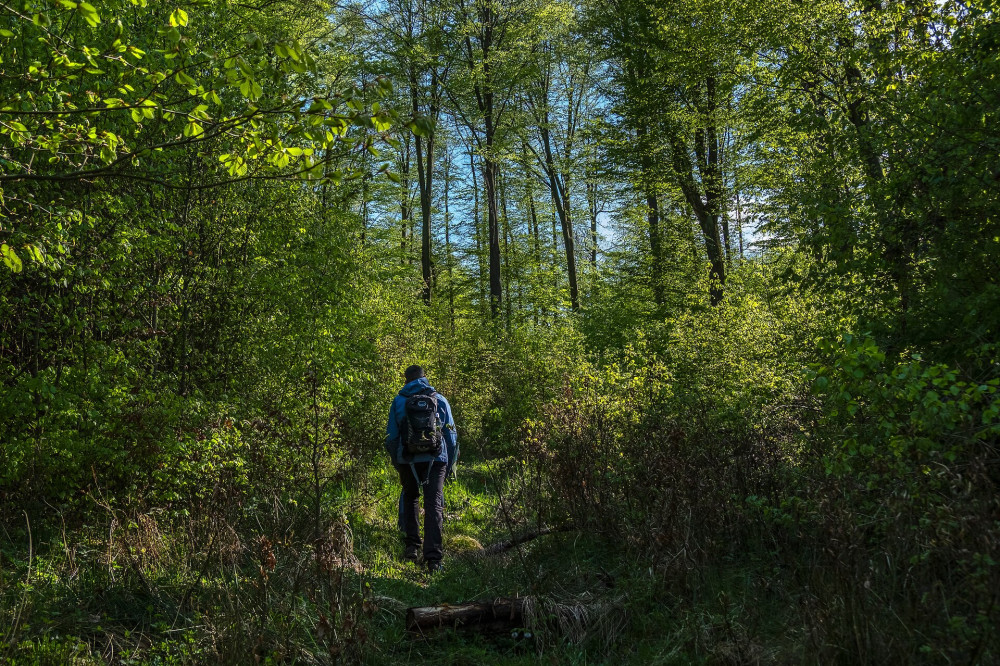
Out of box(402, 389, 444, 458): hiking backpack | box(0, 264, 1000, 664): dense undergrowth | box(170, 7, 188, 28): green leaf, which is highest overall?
box(170, 7, 188, 28): green leaf

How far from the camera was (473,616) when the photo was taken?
476cm

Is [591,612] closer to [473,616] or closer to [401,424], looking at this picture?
[473,616]

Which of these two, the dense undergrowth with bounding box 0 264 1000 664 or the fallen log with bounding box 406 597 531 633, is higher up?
the dense undergrowth with bounding box 0 264 1000 664

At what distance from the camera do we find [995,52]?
17.0 ft

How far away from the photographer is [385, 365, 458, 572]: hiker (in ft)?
22.2

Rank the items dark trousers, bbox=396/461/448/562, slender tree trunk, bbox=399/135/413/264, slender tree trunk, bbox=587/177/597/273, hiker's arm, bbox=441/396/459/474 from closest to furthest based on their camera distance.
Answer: dark trousers, bbox=396/461/448/562, hiker's arm, bbox=441/396/459/474, slender tree trunk, bbox=399/135/413/264, slender tree trunk, bbox=587/177/597/273

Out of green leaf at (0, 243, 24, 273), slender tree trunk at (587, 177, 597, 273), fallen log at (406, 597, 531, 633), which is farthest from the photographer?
slender tree trunk at (587, 177, 597, 273)

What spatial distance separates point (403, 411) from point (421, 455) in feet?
1.59

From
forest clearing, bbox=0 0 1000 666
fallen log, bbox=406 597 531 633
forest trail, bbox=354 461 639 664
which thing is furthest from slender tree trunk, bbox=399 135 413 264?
fallen log, bbox=406 597 531 633

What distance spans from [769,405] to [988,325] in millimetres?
1928

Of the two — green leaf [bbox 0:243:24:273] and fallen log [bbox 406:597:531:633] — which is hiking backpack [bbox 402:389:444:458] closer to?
fallen log [bbox 406:597:531:633]

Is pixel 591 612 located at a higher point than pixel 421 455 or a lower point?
lower

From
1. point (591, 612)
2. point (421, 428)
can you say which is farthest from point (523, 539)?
point (591, 612)

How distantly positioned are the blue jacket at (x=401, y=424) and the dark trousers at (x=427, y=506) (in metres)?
0.12
